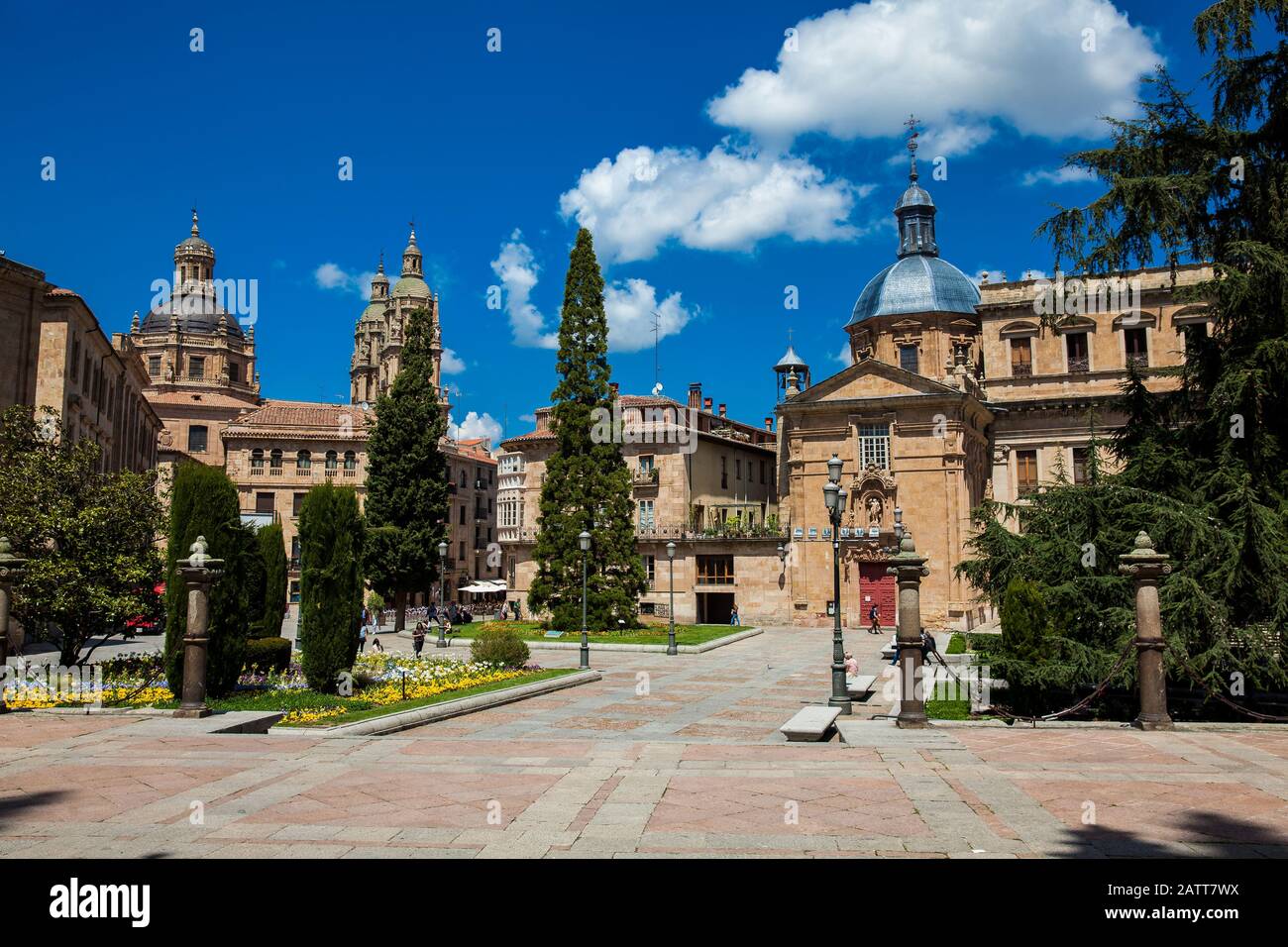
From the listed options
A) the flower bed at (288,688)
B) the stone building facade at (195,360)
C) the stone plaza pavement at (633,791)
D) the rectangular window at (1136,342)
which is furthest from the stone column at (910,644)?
the stone building facade at (195,360)

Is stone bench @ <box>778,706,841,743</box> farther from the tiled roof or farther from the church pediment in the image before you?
the tiled roof

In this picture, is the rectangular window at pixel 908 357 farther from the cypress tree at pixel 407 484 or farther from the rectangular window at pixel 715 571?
the cypress tree at pixel 407 484

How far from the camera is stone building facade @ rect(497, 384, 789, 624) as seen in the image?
1905 inches

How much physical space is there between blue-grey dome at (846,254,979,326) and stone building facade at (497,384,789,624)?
12.5 metres

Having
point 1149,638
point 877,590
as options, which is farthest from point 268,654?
point 877,590

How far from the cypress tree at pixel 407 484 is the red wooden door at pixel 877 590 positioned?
71.1 feet

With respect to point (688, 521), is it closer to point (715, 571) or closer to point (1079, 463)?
point (715, 571)

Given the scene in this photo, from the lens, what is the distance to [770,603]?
158 ft

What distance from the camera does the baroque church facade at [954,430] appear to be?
4397cm

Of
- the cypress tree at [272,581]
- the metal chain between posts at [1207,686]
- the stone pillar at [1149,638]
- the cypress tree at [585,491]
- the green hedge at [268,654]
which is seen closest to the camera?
the stone pillar at [1149,638]

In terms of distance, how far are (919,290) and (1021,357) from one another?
28.4 ft

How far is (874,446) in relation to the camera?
46.3 meters

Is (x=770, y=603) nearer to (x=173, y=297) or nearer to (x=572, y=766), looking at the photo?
(x=572, y=766)

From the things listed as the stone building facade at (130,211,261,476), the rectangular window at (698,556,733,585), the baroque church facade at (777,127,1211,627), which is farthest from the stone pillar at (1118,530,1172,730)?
the stone building facade at (130,211,261,476)
